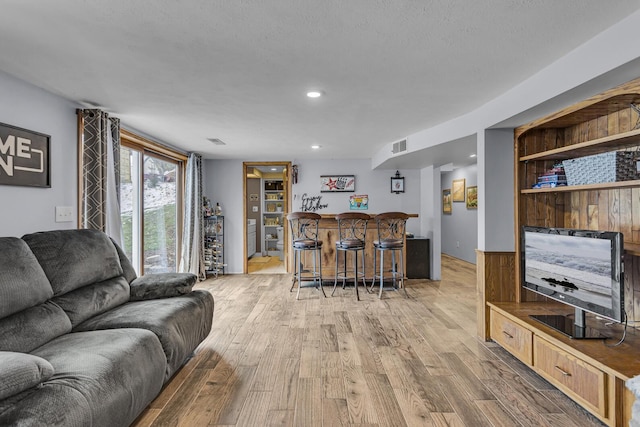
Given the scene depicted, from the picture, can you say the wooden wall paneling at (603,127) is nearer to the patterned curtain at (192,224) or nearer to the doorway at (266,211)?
the patterned curtain at (192,224)

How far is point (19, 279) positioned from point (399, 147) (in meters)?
4.15

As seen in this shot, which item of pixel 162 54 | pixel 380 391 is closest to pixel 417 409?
pixel 380 391

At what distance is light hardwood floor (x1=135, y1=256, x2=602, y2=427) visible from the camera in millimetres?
1972

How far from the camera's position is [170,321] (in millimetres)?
2330

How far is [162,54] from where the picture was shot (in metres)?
2.08

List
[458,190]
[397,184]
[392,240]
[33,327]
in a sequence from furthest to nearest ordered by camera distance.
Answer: [458,190] < [397,184] < [392,240] < [33,327]

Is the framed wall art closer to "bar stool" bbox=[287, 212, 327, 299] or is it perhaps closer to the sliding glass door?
"bar stool" bbox=[287, 212, 327, 299]

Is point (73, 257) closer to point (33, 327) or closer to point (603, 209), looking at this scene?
point (33, 327)

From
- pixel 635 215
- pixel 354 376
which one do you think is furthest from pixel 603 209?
pixel 354 376

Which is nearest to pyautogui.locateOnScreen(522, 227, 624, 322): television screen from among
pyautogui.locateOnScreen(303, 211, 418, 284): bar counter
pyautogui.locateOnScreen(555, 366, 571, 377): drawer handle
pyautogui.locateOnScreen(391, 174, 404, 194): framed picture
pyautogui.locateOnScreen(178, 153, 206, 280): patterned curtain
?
pyautogui.locateOnScreen(555, 366, 571, 377): drawer handle

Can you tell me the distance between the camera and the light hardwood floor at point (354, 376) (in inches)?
77.6

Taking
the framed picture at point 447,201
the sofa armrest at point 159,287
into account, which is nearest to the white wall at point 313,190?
the framed picture at point 447,201

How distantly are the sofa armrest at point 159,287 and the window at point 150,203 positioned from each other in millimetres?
1372

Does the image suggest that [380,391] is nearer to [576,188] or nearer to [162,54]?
[576,188]
